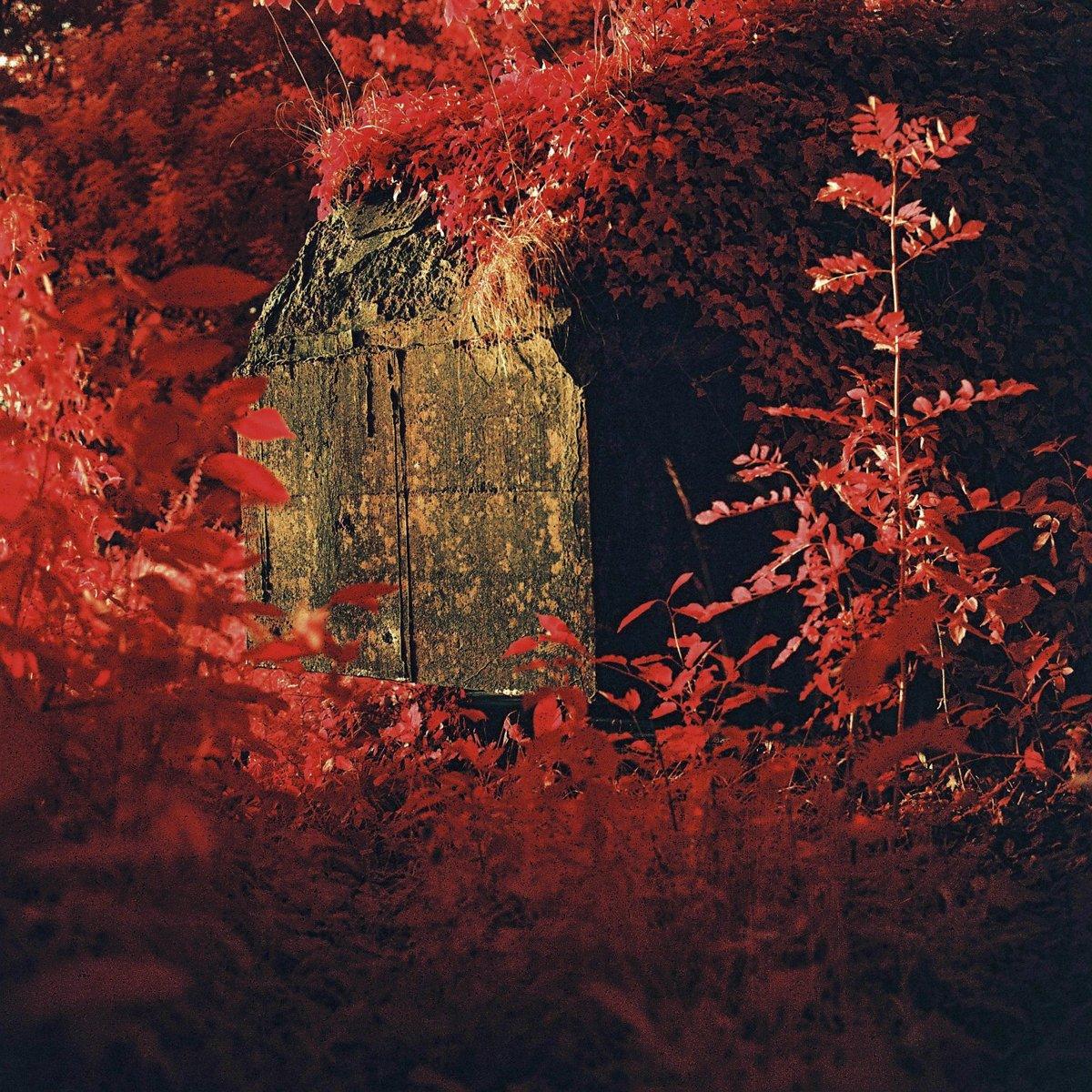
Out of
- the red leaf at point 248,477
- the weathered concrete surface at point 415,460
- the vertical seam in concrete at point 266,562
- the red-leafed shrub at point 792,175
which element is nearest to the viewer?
the red leaf at point 248,477

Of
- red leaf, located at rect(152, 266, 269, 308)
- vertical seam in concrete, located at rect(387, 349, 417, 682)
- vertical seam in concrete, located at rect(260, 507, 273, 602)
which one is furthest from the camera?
vertical seam in concrete, located at rect(260, 507, 273, 602)

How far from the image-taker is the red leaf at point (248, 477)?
241cm

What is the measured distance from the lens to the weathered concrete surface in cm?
518

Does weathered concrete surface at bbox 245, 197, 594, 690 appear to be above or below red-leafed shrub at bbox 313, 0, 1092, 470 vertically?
below

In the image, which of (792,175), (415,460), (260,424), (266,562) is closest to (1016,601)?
(792,175)

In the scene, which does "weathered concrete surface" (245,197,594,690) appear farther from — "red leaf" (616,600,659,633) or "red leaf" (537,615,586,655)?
"red leaf" (537,615,586,655)

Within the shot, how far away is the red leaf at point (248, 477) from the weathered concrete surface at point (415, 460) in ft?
8.63

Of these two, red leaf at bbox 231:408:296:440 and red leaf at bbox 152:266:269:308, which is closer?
red leaf at bbox 152:266:269:308

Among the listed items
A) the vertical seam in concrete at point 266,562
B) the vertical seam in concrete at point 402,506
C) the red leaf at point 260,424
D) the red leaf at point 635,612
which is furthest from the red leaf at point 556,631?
the vertical seam in concrete at point 266,562

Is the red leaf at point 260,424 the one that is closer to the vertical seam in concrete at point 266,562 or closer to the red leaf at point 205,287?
the red leaf at point 205,287

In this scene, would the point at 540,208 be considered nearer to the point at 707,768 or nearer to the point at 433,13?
the point at 707,768

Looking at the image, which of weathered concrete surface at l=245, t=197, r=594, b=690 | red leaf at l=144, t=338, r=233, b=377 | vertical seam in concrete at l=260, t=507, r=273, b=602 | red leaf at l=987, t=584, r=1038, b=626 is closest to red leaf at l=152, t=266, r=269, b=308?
red leaf at l=144, t=338, r=233, b=377

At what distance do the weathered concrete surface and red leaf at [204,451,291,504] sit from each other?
2630 millimetres

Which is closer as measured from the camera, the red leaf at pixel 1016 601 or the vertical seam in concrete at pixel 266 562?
the red leaf at pixel 1016 601
